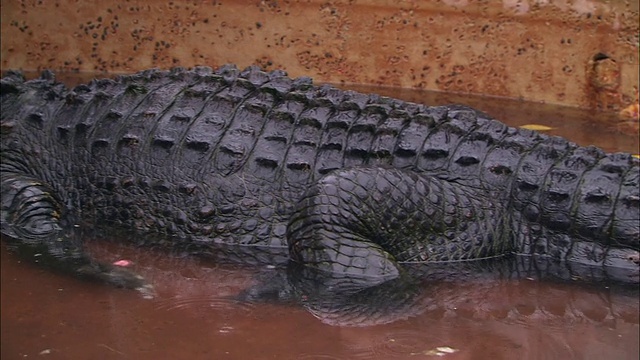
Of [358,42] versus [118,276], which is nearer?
[118,276]

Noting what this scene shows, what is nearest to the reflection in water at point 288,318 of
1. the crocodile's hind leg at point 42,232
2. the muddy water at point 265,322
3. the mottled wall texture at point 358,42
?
the muddy water at point 265,322

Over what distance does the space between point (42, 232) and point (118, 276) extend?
2.15ft

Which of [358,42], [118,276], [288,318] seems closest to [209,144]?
[118,276]

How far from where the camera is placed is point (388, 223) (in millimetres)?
4277

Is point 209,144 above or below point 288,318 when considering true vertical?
above

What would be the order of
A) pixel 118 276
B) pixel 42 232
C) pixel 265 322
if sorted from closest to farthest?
1. pixel 265 322
2. pixel 118 276
3. pixel 42 232

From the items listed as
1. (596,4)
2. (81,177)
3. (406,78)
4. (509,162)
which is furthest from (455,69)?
(81,177)

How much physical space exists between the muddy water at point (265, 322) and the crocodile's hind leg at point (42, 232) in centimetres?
11

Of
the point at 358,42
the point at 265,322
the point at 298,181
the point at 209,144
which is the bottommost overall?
the point at 265,322

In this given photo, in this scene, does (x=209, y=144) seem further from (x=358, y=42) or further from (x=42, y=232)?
(x=358, y=42)

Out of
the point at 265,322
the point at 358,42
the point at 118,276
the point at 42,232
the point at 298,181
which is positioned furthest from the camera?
the point at 358,42

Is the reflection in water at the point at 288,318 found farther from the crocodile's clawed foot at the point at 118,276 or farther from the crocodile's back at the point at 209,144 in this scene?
the crocodile's back at the point at 209,144

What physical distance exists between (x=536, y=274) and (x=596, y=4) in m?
3.60

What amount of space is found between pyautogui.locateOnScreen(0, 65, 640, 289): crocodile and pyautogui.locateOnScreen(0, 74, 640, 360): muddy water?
20 cm
